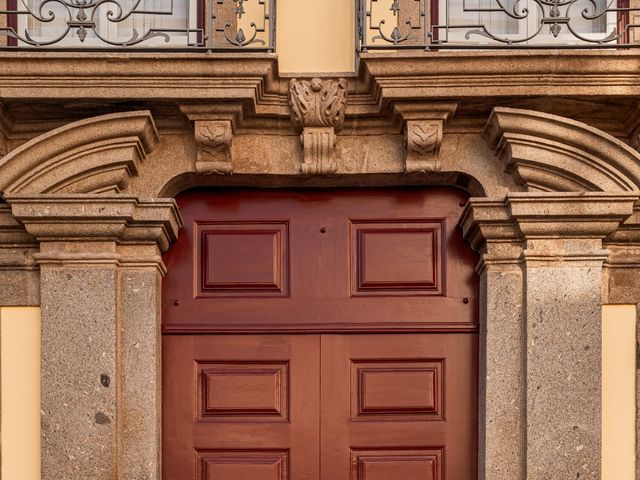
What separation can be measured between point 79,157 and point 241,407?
161 cm

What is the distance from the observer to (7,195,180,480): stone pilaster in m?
5.79

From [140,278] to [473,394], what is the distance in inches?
75.3

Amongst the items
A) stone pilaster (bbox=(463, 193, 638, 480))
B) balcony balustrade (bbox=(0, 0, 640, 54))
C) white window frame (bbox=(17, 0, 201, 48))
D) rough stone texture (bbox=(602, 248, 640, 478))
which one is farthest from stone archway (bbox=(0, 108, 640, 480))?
white window frame (bbox=(17, 0, 201, 48))

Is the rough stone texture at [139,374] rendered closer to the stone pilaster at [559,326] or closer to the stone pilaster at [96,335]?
the stone pilaster at [96,335]

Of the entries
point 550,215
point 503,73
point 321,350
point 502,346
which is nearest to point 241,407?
point 321,350

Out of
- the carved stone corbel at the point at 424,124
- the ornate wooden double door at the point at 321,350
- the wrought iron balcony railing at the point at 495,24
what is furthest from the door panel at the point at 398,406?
the wrought iron balcony railing at the point at 495,24

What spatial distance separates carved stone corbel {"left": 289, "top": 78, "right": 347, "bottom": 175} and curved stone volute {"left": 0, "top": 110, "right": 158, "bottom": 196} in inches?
30.9

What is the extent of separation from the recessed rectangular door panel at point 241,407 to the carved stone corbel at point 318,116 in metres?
0.97

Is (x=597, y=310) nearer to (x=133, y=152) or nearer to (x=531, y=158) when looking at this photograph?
(x=531, y=158)

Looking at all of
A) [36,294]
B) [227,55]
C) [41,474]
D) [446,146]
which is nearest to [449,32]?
[446,146]

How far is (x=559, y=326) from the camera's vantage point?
583cm

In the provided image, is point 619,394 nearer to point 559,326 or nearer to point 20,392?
point 559,326

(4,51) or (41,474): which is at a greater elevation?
(4,51)

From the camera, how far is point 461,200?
6344mm
